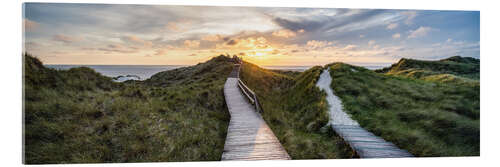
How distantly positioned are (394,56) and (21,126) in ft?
31.4

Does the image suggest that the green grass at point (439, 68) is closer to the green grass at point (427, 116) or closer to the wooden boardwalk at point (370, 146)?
the green grass at point (427, 116)

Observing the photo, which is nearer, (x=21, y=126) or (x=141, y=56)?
(x=21, y=126)

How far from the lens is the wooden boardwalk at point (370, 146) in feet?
13.2

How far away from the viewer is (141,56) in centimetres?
543

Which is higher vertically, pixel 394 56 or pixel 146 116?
pixel 394 56

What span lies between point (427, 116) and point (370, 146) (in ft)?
6.55

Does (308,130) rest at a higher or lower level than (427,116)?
lower

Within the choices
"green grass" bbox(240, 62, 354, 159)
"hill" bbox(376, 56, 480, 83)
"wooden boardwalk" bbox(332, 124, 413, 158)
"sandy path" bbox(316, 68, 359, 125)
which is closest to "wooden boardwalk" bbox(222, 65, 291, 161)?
"green grass" bbox(240, 62, 354, 159)

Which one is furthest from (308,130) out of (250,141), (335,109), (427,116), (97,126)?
(97,126)

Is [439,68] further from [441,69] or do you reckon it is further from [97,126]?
[97,126]

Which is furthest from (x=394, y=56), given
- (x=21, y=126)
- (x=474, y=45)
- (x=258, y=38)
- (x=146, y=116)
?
(x=21, y=126)

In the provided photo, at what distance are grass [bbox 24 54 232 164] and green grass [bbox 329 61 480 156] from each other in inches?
172

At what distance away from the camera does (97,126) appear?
161 inches
